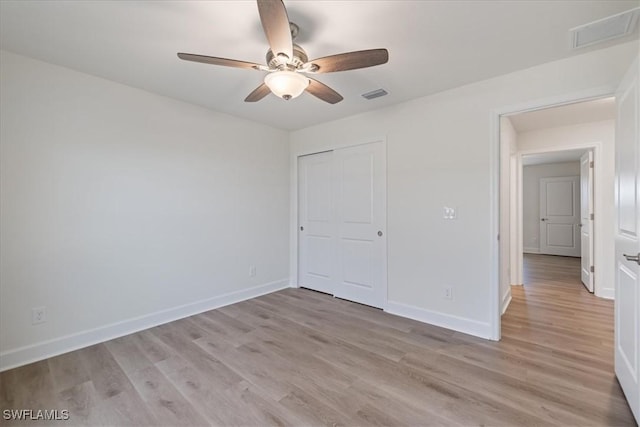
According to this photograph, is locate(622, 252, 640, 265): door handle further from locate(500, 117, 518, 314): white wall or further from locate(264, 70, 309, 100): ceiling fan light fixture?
locate(264, 70, 309, 100): ceiling fan light fixture

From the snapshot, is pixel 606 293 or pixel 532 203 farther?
pixel 532 203

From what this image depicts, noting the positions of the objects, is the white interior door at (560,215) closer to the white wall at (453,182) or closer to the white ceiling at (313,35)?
the white wall at (453,182)

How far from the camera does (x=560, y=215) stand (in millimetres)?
7016

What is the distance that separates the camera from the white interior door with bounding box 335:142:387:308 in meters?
3.43

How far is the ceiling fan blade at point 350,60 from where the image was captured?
1.60m

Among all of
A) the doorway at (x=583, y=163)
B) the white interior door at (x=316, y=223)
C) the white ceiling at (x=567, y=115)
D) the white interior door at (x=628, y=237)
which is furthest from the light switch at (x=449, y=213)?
the white interior door at (x=316, y=223)

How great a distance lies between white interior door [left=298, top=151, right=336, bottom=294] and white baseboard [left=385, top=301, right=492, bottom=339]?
1.04 m

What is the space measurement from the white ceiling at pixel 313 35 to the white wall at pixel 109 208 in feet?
1.20

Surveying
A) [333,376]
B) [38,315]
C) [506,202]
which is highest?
[506,202]

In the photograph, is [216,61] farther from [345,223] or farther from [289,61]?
[345,223]

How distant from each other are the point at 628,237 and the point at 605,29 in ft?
4.48

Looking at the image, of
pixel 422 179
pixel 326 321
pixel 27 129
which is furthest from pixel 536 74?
pixel 27 129

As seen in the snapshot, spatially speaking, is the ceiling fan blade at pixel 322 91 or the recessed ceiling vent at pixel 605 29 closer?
the recessed ceiling vent at pixel 605 29

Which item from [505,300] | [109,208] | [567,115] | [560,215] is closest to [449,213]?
[505,300]
